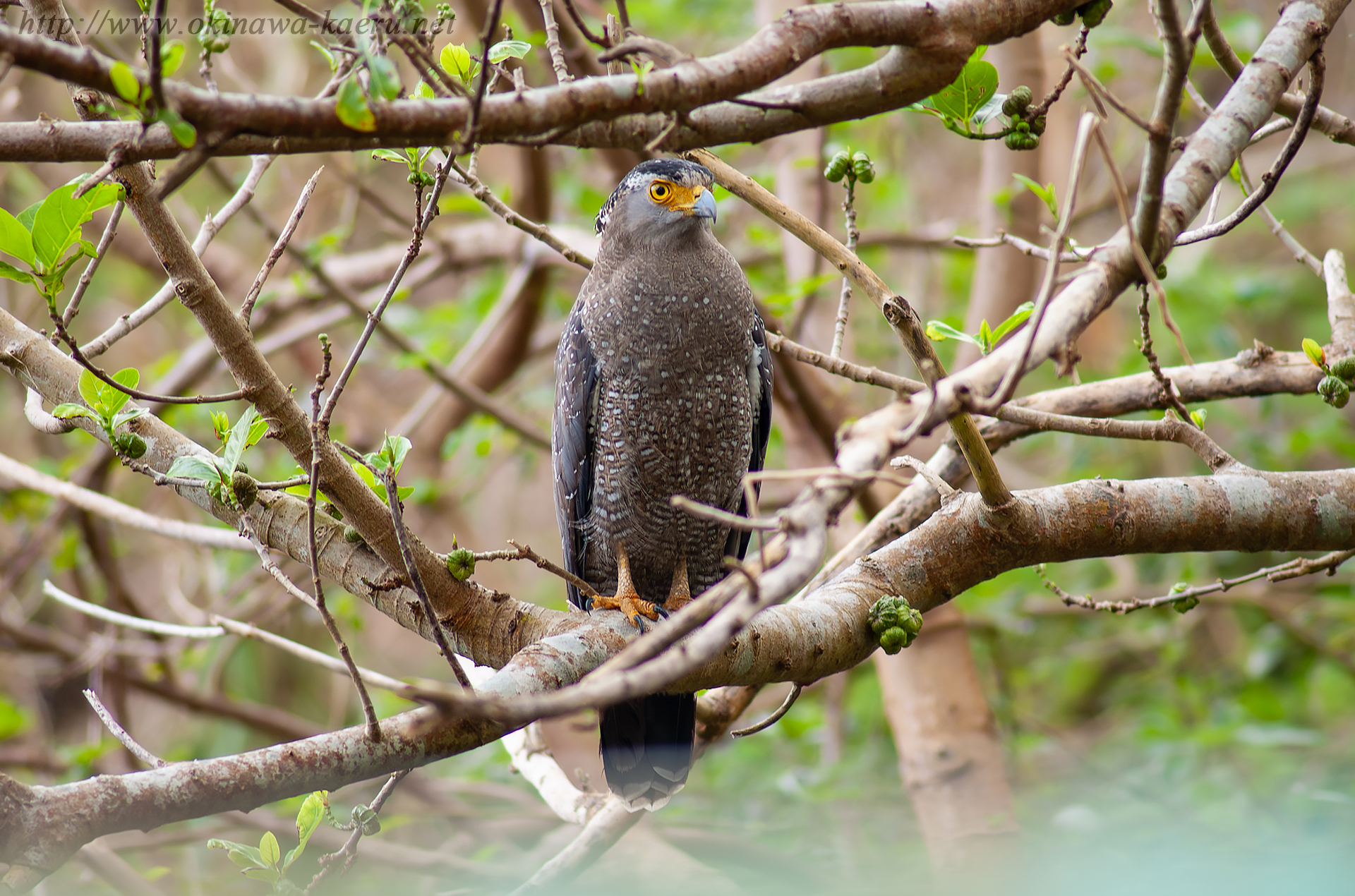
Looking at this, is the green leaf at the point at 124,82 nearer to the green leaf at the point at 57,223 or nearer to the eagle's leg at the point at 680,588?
the green leaf at the point at 57,223

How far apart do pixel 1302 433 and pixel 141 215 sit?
13.2 feet

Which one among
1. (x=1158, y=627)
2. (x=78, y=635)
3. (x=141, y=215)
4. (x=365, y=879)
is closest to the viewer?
(x=141, y=215)

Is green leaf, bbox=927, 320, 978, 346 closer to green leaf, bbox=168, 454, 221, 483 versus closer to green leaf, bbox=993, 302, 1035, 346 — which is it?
green leaf, bbox=993, 302, 1035, 346

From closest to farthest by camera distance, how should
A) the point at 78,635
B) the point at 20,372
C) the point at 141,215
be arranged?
the point at 141,215 < the point at 20,372 < the point at 78,635

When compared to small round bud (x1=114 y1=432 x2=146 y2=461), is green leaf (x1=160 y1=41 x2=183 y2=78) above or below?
above

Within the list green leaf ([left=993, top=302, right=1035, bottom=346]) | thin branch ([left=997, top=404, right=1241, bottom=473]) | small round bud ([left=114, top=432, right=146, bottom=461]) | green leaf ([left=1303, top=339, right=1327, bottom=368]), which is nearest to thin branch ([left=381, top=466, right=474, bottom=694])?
small round bud ([left=114, top=432, right=146, bottom=461])

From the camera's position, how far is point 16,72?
15.5 feet

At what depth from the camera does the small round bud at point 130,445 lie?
185 cm

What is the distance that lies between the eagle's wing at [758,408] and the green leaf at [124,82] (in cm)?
198

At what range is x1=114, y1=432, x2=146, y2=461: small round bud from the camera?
72.9 inches

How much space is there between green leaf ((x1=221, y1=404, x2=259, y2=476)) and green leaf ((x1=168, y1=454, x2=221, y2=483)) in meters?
0.02

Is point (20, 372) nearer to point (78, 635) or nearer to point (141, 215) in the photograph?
point (141, 215)

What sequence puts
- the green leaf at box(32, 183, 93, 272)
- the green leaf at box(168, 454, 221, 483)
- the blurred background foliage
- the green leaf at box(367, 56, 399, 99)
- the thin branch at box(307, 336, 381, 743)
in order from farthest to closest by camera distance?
the blurred background foliage < the green leaf at box(168, 454, 221, 483) < the green leaf at box(32, 183, 93, 272) < the thin branch at box(307, 336, 381, 743) < the green leaf at box(367, 56, 399, 99)

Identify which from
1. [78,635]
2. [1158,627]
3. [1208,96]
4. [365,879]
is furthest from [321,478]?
[1208,96]
